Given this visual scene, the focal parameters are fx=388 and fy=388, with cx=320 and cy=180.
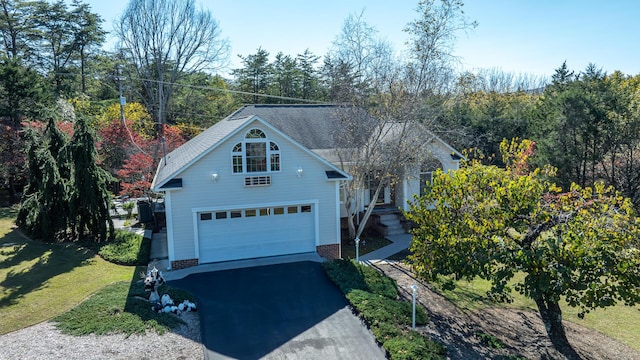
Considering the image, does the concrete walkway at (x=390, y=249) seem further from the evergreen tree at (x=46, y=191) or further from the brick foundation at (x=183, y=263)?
the evergreen tree at (x=46, y=191)

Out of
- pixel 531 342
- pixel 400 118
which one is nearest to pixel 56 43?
pixel 400 118

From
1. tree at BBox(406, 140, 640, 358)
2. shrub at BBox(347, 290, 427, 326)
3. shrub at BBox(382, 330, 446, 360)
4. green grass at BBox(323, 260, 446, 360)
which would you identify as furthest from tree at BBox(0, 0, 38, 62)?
shrub at BBox(382, 330, 446, 360)

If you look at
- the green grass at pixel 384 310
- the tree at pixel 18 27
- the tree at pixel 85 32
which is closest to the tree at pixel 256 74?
the tree at pixel 85 32

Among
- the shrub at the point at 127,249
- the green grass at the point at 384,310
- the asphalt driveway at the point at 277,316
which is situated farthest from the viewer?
the shrub at the point at 127,249

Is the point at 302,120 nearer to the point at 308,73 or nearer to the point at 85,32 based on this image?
the point at 308,73

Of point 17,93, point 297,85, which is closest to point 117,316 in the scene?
point 17,93

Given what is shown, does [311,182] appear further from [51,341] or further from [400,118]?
[51,341]
